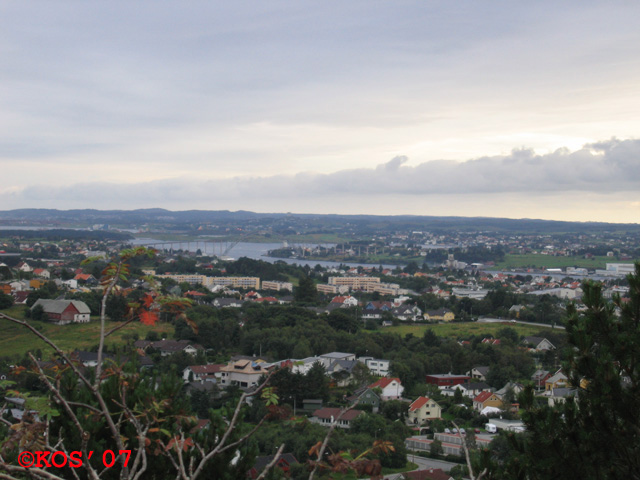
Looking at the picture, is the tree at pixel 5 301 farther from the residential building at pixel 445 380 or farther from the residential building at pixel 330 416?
the residential building at pixel 445 380

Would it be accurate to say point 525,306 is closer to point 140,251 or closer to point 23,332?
point 23,332

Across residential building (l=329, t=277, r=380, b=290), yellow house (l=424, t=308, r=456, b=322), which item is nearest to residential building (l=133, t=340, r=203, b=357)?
yellow house (l=424, t=308, r=456, b=322)

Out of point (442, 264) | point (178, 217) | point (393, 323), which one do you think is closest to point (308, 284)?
point (393, 323)

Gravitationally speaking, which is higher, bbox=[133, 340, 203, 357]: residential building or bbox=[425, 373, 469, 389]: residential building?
bbox=[133, 340, 203, 357]: residential building

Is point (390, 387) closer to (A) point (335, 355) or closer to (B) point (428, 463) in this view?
(A) point (335, 355)

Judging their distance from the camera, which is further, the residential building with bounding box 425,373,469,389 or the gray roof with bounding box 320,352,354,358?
the gray roof with bounding box 320,352,354,358

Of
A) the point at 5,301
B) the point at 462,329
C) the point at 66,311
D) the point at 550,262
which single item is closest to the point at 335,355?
the point at 462,329

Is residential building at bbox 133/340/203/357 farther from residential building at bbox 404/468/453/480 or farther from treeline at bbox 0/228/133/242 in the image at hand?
treeline at bbox 0/228/133/242
